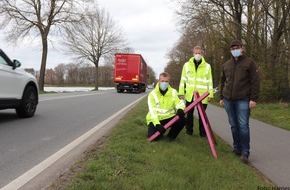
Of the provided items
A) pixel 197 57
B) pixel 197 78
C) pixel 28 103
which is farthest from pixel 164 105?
pixel 28 103

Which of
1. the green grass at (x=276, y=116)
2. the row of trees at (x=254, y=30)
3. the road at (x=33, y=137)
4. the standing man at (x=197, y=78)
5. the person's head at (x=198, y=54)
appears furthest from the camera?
the row of trees at (x=254, y=30)

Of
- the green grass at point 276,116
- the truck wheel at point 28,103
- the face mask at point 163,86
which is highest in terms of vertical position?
the face mask at point 163,86

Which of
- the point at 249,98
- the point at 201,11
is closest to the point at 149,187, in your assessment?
the point at 249,98

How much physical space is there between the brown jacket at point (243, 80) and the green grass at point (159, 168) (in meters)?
1.04

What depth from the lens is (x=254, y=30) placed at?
27516 millimetres

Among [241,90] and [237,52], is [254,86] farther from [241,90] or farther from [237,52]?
[237,52]

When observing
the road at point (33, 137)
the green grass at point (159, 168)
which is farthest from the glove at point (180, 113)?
the road at point (33, 137)

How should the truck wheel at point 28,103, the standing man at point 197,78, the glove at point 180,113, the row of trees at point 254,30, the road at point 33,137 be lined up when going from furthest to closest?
1. the row of trees at point 254,30
2. the truck wheel at point 28,103
3. the standing man at point 197,78
4. the glove at point 180,113
5. the road at point 33,137

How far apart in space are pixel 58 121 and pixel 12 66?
5.87 ft

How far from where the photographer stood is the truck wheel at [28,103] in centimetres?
1051

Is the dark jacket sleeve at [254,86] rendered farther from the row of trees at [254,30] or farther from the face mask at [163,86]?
the row of trees at [254,30]

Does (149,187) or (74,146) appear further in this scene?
(74,146)

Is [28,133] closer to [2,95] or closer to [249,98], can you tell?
[2,95]

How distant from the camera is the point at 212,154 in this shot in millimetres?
6555
